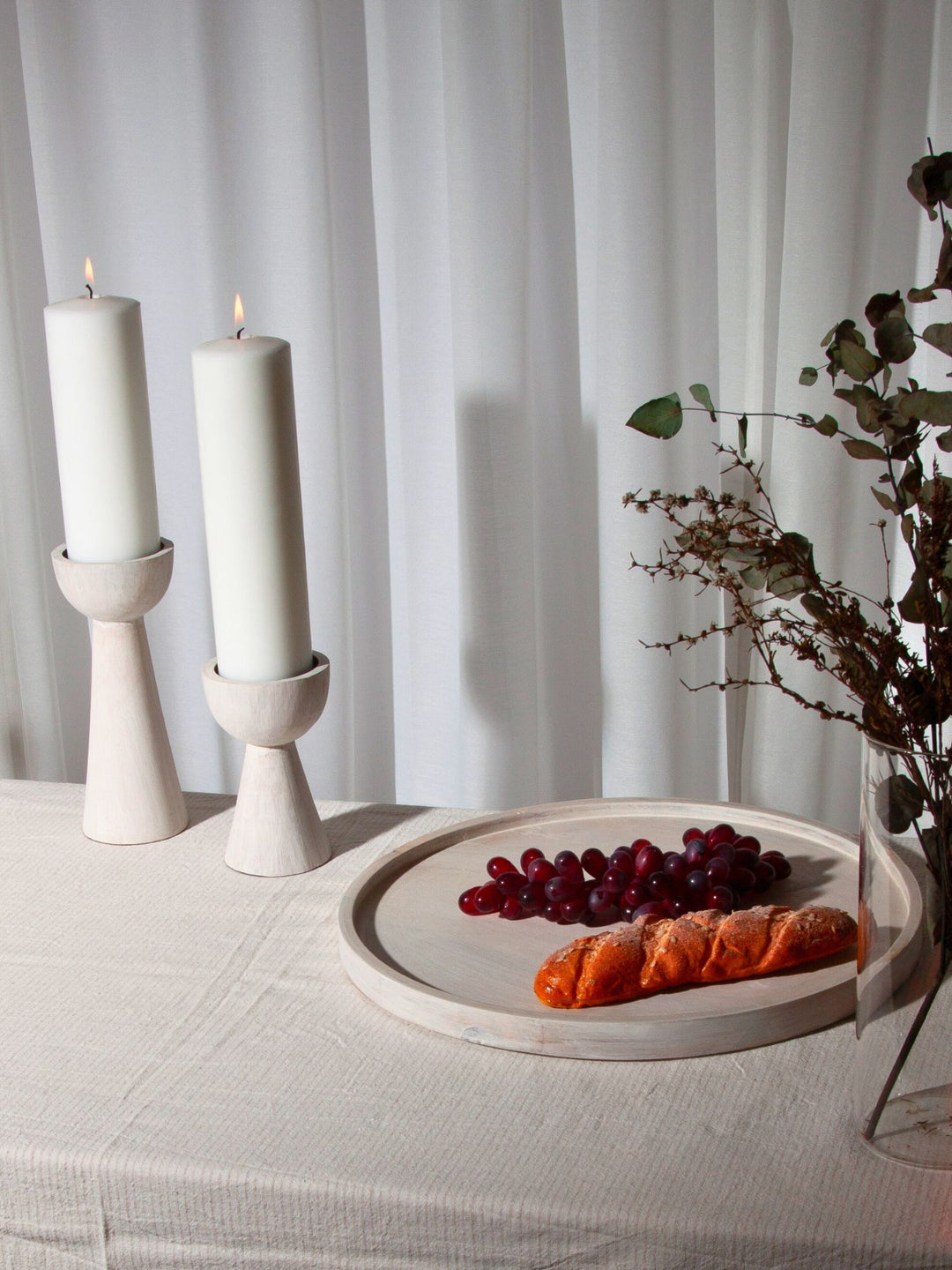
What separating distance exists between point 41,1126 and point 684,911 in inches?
14.7

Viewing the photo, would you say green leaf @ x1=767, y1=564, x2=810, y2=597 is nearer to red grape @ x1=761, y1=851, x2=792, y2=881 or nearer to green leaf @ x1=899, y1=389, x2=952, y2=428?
green leaf @ x1=899, y1=389, x2=952, y2=428

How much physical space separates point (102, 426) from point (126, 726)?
22cm

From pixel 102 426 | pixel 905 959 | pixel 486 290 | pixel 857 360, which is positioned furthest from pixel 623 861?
pixel 486 290

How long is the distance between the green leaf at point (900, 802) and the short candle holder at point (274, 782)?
42 cm

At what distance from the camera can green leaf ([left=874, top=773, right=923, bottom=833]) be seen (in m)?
0.57

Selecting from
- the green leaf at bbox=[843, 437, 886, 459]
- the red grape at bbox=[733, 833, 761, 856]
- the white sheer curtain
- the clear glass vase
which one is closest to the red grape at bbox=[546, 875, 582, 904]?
the red grape at bbox=[733, 833, 761, 856]

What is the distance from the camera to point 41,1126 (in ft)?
2.08

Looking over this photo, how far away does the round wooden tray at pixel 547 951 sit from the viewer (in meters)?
0.66

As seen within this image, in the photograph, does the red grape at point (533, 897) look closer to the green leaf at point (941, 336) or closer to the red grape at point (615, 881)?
the red grape at point (615, 881)

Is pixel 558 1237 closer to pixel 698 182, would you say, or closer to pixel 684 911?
pixel 684 911

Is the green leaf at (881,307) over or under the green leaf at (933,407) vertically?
over

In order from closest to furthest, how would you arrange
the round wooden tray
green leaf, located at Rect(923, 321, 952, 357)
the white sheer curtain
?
green leaf, located at Rect(923, 321, 952, 357), the round wooden tray, the white sheer curtain

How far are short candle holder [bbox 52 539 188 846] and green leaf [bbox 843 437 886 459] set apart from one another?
0.53m

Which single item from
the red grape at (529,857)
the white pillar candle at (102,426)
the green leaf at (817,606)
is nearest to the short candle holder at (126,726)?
the white pillar candle at (102,426)
